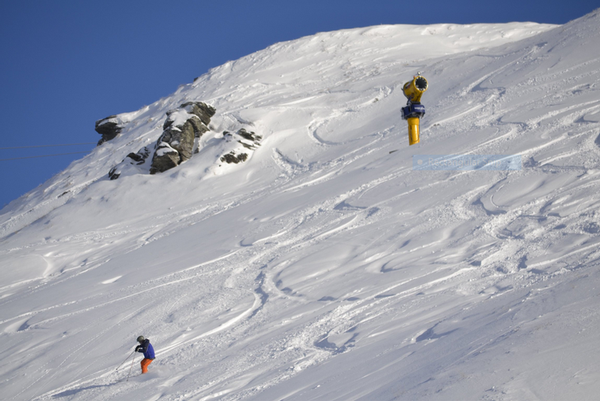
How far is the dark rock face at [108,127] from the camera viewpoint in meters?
28.0

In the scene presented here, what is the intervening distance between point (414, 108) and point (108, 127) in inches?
1089

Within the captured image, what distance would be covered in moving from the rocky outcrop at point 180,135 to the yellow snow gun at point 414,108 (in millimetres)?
16815

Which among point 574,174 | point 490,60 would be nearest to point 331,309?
point 574,174

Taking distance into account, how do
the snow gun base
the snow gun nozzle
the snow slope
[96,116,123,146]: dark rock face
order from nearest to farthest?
the snow gun base < the snow gun nozzle < the snow slope < [96,116,123,146]: dark rock face

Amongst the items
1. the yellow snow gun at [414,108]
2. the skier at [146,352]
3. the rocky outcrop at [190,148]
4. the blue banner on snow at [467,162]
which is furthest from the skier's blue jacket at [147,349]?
the rocky outcrop at [190,148]

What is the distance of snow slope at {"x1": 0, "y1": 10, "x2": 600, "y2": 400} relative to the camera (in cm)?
542

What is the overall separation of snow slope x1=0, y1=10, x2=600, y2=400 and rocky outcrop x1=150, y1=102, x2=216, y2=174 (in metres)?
0.66

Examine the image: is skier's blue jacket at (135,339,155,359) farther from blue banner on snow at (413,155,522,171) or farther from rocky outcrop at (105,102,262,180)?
rocky outcrop at (105,102,262,180)

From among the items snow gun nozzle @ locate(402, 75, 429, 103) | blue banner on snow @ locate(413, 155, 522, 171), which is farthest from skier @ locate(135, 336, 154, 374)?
blue banner on snow @ locate(413, 155, 522, 171)

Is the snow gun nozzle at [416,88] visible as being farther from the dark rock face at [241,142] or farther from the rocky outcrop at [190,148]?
the dark rock face at [241,142]

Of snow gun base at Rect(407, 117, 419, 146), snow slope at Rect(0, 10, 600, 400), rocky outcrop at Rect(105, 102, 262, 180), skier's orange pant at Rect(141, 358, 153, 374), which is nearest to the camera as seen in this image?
snow gun base at Rect(407, 117, 419, 146)

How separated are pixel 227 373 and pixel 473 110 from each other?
13.1 meters

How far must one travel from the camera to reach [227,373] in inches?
276

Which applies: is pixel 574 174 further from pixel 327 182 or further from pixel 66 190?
pixel 66 190
